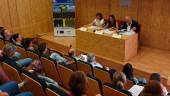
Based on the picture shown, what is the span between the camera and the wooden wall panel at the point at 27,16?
759 centimetres

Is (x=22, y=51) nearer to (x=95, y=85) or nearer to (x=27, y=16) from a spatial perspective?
(x=95, y=85)

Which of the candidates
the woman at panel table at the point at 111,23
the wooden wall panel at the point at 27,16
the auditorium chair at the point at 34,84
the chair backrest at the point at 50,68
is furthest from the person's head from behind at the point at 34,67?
the wooden wall panel at the point at 27,16

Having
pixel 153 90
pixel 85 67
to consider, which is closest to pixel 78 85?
pixel 153 90

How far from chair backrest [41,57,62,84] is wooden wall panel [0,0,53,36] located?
150 inches

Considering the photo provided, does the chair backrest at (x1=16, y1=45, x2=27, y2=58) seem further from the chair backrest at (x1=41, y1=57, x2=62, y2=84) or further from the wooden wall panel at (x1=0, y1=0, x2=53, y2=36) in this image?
the wooden wall panel at (x1=0, y1=0, x2=53, y2=36)

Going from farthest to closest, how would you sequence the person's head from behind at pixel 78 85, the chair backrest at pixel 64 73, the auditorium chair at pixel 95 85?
1. the chair backrest at pixel 64 73
2. the auditorium chair at pixel 95 85
3. the person's head from behind at pixel 78 85

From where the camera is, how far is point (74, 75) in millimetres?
2338

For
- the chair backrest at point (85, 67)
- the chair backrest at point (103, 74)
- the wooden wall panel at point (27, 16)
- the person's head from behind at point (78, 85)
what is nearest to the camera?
the person's head from behind at point (78, 85)

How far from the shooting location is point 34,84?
9.85 ft

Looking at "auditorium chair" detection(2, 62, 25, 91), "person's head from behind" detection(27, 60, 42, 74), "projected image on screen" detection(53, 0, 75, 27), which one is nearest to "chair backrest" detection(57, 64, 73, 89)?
"person's head from behind" detection(27, 60, 42, 74)

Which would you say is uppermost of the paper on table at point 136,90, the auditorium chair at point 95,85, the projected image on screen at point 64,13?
the projected image on screen at point 64,13

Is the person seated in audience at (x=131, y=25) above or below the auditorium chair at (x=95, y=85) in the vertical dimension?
above

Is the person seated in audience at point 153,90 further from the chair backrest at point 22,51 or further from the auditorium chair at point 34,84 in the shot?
the chair backrest at point 22,51

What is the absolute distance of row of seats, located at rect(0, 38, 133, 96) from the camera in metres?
2.94
